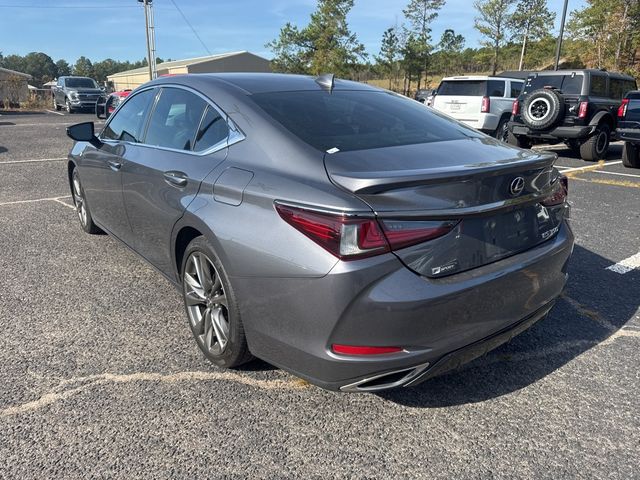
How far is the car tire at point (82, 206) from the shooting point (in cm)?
486

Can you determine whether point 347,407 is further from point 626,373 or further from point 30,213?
point 30,213

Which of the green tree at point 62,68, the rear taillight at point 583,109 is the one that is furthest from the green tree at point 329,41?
the green tree at point 62,68

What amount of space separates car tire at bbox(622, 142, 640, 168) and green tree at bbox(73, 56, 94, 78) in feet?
454

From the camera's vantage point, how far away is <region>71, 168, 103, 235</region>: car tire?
4.86m

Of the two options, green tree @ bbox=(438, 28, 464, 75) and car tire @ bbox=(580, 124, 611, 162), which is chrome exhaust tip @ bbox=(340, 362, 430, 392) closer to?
car tire @ bbox=(580, 124, 611, 162)

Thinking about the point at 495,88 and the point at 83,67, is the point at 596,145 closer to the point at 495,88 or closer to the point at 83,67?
the point at 495,88

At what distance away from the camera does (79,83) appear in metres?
28.2

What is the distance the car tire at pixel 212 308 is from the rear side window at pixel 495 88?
1199 cm

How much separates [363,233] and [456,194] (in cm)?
44

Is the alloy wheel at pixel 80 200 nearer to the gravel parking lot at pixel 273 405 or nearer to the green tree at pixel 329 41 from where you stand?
the gravel parking lot at pixel 273 405

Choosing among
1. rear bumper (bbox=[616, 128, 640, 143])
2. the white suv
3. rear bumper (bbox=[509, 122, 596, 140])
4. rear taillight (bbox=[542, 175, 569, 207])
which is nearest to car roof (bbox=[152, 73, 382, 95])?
rear taillight (bbox=[542, 175, 569, 207])

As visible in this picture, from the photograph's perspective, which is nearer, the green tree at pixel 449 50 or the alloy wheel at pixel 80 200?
the alloy wheel at pixel 80 200

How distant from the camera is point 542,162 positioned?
2459 mm

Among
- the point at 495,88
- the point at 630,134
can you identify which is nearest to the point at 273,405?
the point at 630,134
